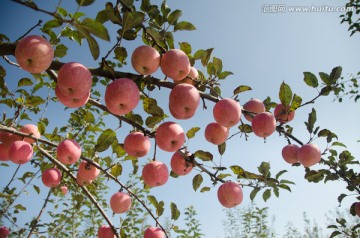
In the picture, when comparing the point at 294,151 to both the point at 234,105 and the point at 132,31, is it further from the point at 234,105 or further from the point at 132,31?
the point at 132,31

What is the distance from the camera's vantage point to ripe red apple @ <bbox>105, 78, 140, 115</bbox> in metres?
1.31

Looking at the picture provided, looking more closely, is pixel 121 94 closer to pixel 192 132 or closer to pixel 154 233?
pixel 192 132

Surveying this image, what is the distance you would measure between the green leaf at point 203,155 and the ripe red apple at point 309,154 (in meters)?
0.83

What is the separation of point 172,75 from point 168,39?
41 cm

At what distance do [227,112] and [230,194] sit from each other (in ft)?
2.33

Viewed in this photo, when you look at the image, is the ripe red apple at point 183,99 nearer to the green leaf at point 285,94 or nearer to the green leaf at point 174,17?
the green leaf at point 174,17

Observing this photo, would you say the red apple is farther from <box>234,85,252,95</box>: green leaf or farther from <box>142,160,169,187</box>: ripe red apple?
<box>234,85,252,95</box>: green leaf

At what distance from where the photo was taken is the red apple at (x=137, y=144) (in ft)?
5.63

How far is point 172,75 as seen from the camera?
146 cm

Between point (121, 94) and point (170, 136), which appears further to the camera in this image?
point (170, 136)

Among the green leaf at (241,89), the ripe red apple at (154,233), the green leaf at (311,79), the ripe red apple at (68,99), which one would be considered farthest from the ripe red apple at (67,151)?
the green leaf at (311,79)

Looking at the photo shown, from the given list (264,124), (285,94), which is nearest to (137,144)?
(264,124)

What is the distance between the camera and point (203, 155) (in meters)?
1.98

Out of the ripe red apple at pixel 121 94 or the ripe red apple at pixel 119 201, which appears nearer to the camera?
the ripe red apple at pixel 121 94
